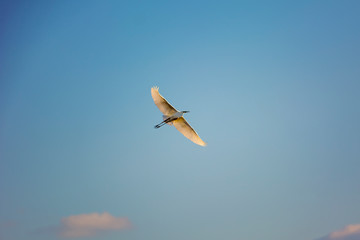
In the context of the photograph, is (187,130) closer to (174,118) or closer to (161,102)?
(174,118)

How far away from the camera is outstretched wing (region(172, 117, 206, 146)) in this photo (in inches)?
1667

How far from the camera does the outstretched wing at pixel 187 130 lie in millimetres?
42353

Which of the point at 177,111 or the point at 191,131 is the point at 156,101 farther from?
the point at 191,131

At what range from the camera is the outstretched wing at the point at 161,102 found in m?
40.6

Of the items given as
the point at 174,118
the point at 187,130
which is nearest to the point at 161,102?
the point at 174,118

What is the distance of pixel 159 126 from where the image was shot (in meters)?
42.4

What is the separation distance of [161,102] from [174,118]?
2.47m

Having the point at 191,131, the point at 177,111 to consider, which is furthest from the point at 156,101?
the point at 191,131

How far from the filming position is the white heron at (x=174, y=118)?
1606 inches

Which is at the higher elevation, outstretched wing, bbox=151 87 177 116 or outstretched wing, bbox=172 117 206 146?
outstretched wing, bbox=151 87 177 116

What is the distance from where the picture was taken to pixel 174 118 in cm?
4169

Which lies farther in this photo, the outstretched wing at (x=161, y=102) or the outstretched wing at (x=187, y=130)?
the outstretched wing at (x=187, y=130)

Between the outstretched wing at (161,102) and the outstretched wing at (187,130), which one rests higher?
the outstretched wing at (161,102)

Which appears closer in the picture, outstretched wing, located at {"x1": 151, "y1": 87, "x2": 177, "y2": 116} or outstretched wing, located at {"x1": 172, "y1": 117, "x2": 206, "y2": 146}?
outstretched wing, located at {"x1": 151, "y1": 87, "x2": 177, "y2": 116}
